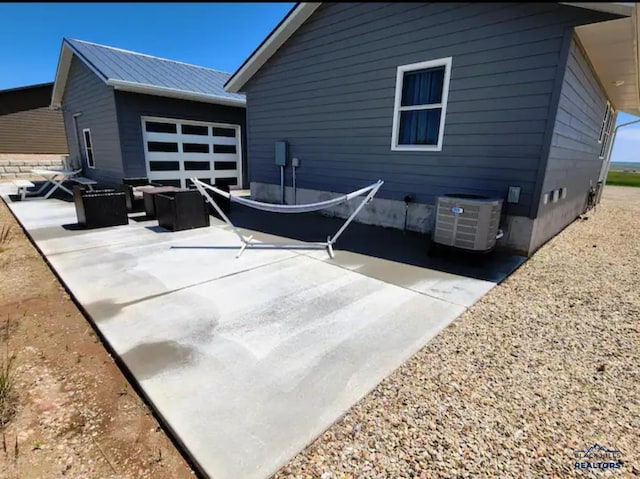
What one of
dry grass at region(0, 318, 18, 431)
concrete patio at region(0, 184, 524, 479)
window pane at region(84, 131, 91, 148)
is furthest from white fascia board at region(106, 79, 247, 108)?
dry grass at region(0, 318, 18, 431)

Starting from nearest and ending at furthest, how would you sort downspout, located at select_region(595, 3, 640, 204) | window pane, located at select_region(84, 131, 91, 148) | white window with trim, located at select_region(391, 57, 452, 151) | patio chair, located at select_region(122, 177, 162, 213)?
1. downspout, located at select_region(595, 3, 640, 204)
2. white window with trim, located at select_region(391, 57, 452, 151)
3. patio chair, located at select_region(122, 177, 162, 213)
4. window pane, located at select_region(84, 131, 91, 148)

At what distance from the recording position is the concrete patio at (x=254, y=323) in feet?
5.35

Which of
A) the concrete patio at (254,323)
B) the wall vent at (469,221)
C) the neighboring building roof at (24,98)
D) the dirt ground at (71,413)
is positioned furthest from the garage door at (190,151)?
the neighboring building roof at (24,98)

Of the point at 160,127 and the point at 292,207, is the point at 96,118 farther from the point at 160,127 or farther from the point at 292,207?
the point at 292,207

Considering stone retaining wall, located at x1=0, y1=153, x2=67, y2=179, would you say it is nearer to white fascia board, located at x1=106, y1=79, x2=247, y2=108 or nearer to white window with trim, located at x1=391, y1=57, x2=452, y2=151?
white fascia board, located at x1=106, y1=79, x2=247, y2=108

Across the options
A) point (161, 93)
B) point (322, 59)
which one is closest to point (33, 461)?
point (322, 59)

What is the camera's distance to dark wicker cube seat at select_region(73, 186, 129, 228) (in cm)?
541

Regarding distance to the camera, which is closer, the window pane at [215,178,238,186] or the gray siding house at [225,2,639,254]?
the gray siding house at [225,2,639,254]

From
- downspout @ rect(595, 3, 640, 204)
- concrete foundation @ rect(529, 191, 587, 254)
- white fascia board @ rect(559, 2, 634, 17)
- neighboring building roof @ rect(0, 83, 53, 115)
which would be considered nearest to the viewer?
white fascia board @ rect(559, 2, 634, 17)

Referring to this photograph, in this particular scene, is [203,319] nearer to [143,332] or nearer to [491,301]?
[143,332]

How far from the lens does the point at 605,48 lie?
4.40 meters

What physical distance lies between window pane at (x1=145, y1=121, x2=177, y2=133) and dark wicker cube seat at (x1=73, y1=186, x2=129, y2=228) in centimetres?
403

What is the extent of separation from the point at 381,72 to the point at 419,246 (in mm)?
3054

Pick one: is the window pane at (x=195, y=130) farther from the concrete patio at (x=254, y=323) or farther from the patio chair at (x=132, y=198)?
the concrete patio at (x=254, y=323)
